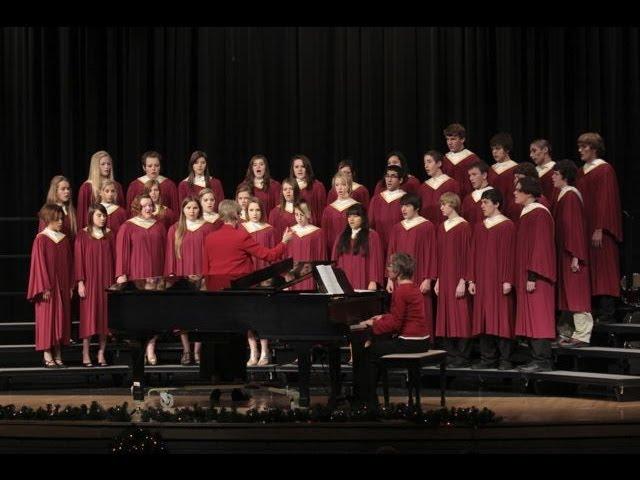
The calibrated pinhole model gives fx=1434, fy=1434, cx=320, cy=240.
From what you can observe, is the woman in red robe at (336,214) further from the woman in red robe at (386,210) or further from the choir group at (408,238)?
the woman in red robe at (386,210)

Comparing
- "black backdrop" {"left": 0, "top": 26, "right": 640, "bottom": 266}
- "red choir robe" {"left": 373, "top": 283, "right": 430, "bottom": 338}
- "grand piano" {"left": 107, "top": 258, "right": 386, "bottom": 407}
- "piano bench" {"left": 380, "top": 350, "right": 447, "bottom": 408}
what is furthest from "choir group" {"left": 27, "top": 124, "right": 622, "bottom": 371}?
"black backdrop" {"left": 0, "top": 26, "right": 640, "bottom": 266}

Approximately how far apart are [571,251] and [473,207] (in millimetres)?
895

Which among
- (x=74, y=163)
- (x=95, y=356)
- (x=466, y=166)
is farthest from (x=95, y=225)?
(x=466, y=166)

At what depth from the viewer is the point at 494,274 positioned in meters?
10.8

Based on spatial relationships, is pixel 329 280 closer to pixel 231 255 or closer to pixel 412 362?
pixel 412 362

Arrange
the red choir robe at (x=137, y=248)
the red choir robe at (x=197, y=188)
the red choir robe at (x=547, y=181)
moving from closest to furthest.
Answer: the red choir robe at (x=547, y=181)
the red choir robe at (x=137, y=248)
the red choir robe at (x=197, y=188)

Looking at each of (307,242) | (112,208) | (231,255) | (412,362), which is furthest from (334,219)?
(412,362)

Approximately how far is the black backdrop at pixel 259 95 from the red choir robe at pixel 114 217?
61.6 inches

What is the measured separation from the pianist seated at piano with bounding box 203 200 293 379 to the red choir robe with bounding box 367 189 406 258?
131cm

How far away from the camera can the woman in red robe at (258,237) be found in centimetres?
1111

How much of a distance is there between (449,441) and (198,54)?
5.90m

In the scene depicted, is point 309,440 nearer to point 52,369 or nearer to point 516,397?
point 516,397

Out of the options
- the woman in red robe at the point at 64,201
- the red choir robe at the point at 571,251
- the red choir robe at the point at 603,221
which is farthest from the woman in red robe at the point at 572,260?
the woman in red robe at the point at 64,201

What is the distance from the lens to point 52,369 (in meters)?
10.9
